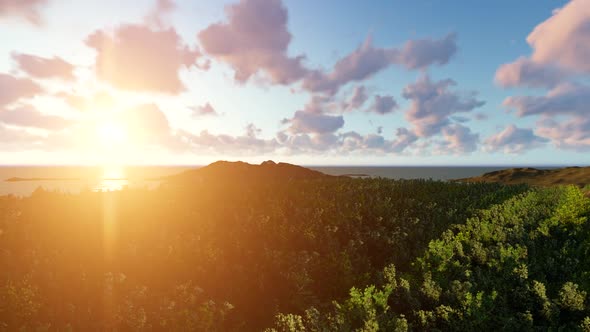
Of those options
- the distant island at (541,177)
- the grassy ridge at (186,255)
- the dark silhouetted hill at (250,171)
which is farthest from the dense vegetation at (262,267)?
the distant island at (541,177)

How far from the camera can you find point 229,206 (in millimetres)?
14266

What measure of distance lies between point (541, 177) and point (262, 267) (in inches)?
2929

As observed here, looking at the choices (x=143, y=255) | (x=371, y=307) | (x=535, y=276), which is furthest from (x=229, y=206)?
(x=535, y=276)

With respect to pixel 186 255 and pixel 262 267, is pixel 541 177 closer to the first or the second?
pixel 262 267

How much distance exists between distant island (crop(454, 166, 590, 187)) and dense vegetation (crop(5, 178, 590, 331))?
4908 centimetres

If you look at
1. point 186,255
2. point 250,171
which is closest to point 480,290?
point 186,255

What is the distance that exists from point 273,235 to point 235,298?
3.13 meters

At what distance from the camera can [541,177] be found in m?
67.8

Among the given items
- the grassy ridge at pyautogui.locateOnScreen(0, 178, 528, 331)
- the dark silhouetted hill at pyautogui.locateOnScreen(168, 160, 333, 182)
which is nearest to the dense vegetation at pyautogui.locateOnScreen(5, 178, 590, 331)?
the grassy ridge at pyautogui.locateOnScreen(0, 178, 528, 331)

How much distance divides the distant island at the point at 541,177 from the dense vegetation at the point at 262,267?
161 feet

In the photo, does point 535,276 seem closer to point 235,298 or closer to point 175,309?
point 235,298

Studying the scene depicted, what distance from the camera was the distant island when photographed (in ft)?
197

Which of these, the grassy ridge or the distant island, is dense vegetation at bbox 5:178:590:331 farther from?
the distant island

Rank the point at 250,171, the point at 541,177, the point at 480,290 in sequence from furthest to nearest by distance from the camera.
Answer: the point at 541,177 < the point at 250,171 < the point at 480,290
